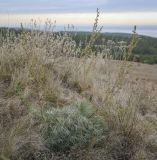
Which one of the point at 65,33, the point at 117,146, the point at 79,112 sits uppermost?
the point at 65,33

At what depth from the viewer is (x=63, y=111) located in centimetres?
588

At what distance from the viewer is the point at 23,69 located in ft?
24.3

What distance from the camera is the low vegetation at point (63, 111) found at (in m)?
5.49

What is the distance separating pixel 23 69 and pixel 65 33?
6.11 feet

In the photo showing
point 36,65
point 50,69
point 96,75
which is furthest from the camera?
point 96,75

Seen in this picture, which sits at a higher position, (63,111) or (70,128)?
(63,111)

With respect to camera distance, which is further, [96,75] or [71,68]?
[96,75]

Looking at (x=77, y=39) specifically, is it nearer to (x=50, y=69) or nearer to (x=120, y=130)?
(x=50, y=69)

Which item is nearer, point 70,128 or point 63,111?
point 70,128

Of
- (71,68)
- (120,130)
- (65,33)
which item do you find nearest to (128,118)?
(120,130)

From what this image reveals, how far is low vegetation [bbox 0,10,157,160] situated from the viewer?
5.49m

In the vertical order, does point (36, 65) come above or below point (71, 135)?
above

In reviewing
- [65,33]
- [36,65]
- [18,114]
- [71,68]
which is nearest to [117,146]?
[18,114]

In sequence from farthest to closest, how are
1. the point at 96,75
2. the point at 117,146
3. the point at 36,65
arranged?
the point at 96,75, the point at 36,65, the point at 117,146
